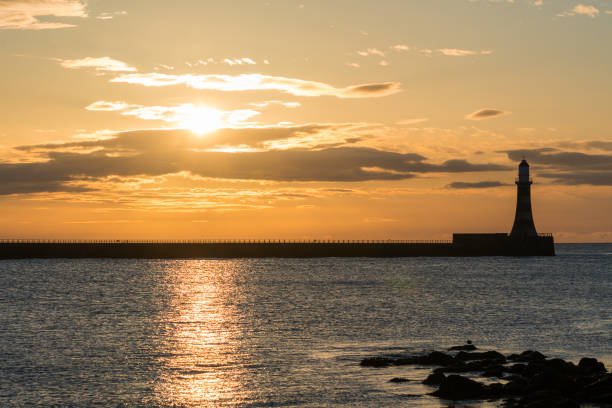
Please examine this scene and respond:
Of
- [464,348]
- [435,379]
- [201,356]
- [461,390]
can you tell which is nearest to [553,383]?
[461,390]

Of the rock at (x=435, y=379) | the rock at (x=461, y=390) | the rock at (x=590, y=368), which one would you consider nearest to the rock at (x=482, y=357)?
the rock at (x=590, y=368)

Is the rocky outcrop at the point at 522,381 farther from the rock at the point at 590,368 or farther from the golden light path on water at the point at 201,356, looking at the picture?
the golden light path on water at the point at 201,356

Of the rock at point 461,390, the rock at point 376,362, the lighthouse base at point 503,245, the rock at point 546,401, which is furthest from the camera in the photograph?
the lighthouse base at point 503,245

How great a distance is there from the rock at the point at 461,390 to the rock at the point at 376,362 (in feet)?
21.0

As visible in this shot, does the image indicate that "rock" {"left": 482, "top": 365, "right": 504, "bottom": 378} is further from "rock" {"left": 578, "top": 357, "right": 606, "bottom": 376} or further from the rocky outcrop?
"rock" {"left": 578, "top": 357, "right": 606, "bottom": 376}

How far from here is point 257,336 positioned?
44250 millimetres

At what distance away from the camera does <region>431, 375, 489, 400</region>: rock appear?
87.6 ft

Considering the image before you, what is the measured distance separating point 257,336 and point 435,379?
1740cm

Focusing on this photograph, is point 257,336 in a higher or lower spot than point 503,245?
lower

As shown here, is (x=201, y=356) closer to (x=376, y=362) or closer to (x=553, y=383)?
(x=376, y=362)

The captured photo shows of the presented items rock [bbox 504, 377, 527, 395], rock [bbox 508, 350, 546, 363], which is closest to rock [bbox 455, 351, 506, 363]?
rock [bbox 508, 350, 546, 363]

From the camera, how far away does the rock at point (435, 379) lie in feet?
95.0

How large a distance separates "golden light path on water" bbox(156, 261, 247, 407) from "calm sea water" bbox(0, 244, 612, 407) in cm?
10

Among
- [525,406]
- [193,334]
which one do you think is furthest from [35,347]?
[525,406]
